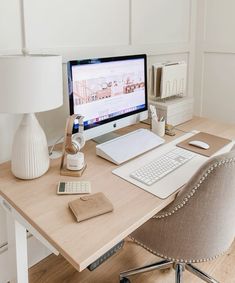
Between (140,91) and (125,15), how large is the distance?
1.69 ft

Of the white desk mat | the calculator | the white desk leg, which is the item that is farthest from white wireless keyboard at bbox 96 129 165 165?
the white desk leg

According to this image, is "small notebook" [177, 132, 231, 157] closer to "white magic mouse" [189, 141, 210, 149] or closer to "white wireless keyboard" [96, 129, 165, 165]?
"white magic mouse" [189, 141, 210, 149]

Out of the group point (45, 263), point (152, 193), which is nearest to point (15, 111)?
point (152, 193)

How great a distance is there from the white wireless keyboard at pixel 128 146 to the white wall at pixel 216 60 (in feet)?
3.73

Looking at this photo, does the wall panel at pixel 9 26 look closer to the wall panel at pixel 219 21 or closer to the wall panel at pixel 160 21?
the wall panel at pixel 160 21

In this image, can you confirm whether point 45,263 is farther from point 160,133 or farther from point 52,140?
point 160,133

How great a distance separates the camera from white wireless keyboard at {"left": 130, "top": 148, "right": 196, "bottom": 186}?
1253 mm

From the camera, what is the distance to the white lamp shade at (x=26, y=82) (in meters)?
1.05

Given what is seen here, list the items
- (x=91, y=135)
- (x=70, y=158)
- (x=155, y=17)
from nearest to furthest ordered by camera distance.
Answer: (x=70, y=158)
(x=91, y=135)
(x=155, y=17)

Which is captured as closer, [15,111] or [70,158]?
[15,111]

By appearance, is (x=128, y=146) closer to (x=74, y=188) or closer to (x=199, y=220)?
(x=74, y=188)

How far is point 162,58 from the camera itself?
2264 mm

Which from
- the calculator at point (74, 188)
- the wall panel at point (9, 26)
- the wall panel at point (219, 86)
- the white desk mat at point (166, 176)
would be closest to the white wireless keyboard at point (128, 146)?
the white desk mat at point (166, 176)

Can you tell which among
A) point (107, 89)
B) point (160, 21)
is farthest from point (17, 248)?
point (160, 21)
